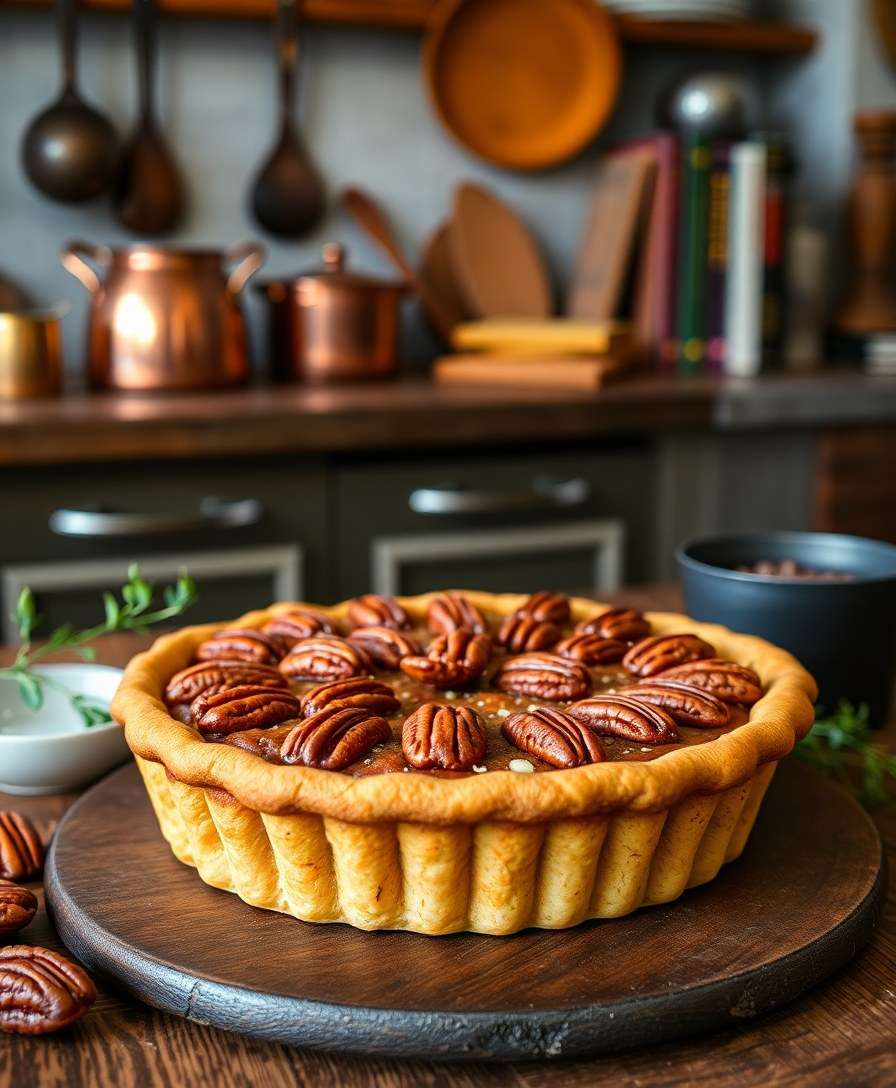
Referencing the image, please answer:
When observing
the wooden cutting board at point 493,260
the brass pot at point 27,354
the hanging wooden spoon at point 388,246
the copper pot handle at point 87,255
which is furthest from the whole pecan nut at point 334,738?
the wooden cutting board at point 493,260

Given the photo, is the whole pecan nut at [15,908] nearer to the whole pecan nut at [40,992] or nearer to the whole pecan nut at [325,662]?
the whole pecan nut at [40,992]

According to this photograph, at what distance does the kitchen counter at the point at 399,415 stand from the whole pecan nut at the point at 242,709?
46.4 inches

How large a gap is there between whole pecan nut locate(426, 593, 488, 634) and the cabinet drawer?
1096 millimetres

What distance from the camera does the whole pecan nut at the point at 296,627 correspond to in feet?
3.03

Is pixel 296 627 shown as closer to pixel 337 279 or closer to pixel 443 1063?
pixel 443 1063

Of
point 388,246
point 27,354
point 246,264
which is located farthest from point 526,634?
point 388,246

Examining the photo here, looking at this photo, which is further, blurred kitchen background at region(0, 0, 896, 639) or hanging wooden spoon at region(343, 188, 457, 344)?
hanging wooden spoon at region(343, 188, 457, 344)

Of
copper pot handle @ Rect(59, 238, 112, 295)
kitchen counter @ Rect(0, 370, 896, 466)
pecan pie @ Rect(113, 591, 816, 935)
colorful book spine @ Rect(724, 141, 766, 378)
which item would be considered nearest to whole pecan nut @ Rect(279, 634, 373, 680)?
pecan pie @ Rect(113, 591, 816, 935)

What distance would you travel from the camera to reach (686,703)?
77cm

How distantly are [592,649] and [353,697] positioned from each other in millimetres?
197

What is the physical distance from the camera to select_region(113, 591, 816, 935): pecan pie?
661 millimetres

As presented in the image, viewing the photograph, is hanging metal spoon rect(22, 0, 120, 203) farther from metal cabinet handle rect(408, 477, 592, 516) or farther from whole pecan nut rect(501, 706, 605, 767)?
whole pecan nut rect(501, 706, 605, 767)

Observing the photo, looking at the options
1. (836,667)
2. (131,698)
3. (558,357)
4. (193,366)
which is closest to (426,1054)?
(131,698)

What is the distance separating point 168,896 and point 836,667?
533 mm
